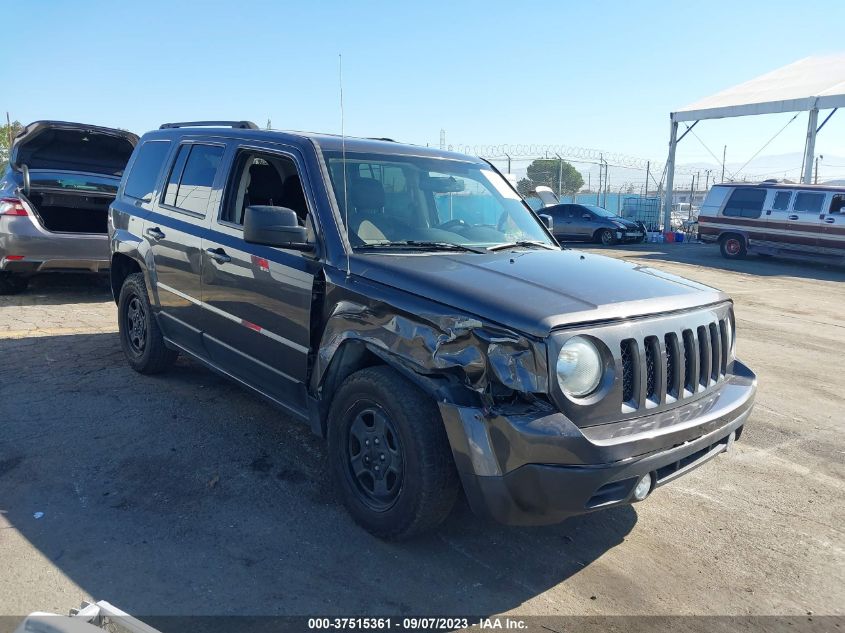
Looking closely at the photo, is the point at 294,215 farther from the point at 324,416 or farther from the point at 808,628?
the point at 808,628

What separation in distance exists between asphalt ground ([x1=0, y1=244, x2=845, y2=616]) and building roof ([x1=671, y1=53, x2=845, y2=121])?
19.1m

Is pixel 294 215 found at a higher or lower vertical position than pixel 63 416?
higher

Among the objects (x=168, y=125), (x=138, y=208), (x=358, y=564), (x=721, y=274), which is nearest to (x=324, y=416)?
(x=358, y=564)

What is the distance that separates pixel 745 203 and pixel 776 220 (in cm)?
103

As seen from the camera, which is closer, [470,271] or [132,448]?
[470,271]

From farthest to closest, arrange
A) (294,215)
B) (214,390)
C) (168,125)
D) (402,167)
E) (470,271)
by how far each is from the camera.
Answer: (168,125)
(214,390)
(402,167)
(294,215)
(470,271)

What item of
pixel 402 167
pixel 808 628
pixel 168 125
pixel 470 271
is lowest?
pixel 808 628

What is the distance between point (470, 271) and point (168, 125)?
381 centimetres

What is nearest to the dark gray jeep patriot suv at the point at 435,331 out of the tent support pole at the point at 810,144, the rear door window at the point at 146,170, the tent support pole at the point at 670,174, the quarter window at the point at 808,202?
the rear door window at the point at 146,170

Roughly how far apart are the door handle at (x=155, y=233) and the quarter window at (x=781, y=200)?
1680 centimetres

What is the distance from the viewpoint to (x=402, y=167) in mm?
4281

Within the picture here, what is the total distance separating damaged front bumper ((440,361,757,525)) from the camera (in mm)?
2689

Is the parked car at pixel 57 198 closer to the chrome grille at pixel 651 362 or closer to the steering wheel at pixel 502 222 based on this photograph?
the steering wheel at pixel 502 222

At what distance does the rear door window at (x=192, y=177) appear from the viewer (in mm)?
4660
